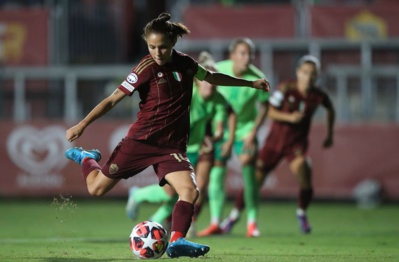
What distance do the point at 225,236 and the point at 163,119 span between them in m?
3.65

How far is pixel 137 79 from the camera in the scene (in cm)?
851

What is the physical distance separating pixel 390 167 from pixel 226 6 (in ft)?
14.4

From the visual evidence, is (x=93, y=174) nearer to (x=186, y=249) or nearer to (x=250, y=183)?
(x=186, y=249)

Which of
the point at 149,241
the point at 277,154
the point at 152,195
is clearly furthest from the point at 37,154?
the point at 149,241

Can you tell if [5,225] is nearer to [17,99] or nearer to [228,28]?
[17,99]

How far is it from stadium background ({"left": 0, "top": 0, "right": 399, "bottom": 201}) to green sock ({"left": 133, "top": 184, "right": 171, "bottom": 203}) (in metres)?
6.23

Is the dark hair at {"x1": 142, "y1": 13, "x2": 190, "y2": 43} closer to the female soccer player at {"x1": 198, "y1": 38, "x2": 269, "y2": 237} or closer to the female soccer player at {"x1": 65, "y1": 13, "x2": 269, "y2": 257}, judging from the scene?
the female soccer player at {"x1": 65, "y1": 13, "x2": 269, "y2": 257}

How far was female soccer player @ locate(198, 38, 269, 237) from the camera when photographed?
12.2 meters

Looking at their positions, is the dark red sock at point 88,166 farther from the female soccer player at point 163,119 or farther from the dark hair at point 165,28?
the dark hair at point 165,28

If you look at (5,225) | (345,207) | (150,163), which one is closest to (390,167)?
(345,207)

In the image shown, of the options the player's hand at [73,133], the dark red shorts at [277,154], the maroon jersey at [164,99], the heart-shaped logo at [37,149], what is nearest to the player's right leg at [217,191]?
the dark red shorts at [277,154]

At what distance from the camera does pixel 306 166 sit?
1276 cm

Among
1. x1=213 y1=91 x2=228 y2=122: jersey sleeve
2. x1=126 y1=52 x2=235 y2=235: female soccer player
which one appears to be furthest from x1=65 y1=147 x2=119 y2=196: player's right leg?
x1=213 y1=91 x2=228 y2=122: jersey sleeve

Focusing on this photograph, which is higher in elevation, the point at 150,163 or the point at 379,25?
the point at 379,25
